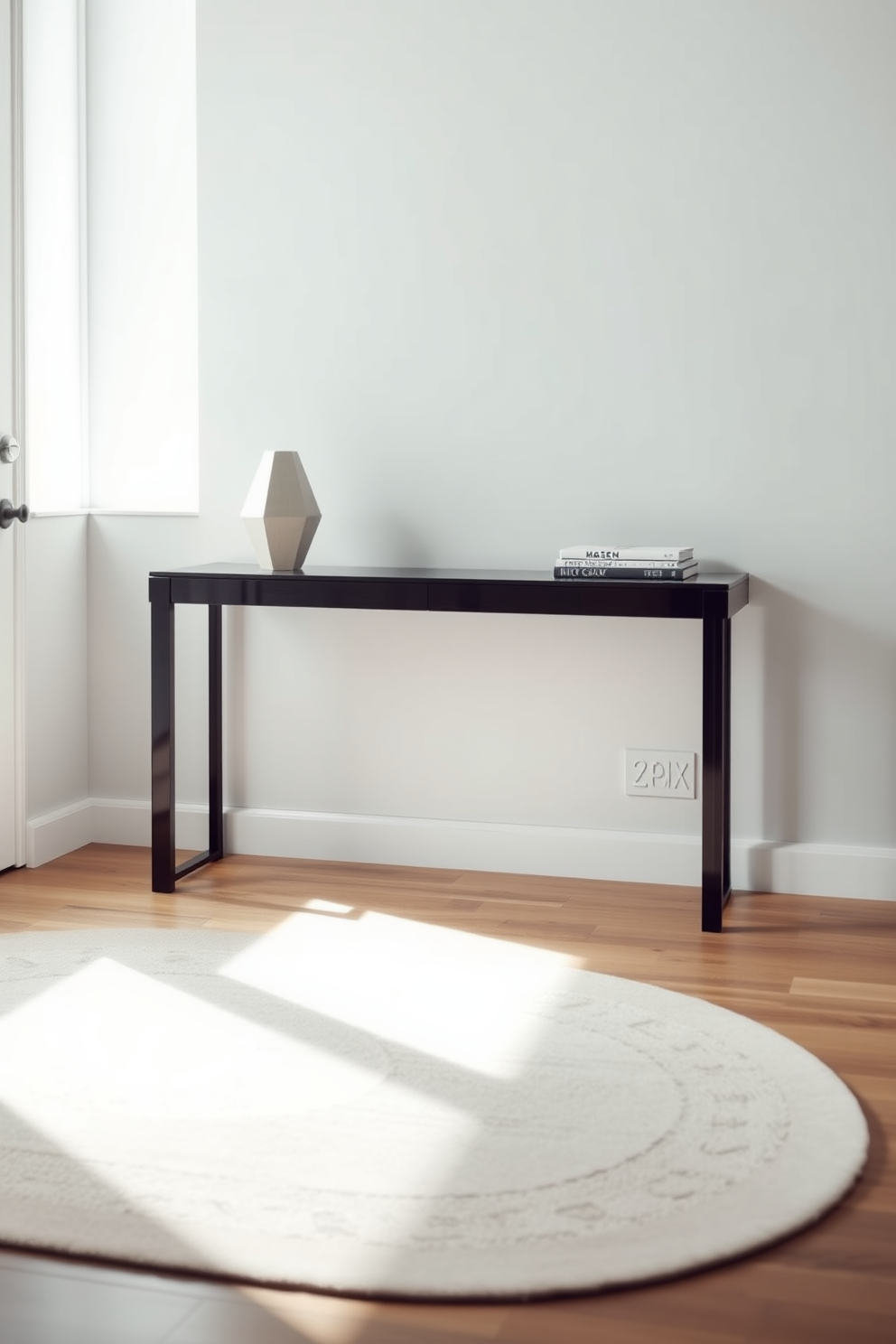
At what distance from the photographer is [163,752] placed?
131 inches

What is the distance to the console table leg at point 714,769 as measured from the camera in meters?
2.93

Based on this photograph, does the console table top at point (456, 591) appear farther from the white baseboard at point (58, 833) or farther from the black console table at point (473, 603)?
the white baseboard at point (58, 833)

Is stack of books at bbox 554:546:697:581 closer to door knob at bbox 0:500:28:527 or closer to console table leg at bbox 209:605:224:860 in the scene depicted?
console table leg at bbox 209:605:224:860

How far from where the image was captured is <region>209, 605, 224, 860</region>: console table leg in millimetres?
3592

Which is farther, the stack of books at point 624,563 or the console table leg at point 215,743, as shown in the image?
the console table leg at point 215,743

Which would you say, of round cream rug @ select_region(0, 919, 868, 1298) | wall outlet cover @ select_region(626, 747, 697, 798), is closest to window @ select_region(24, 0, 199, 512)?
wall outlet cover @ select_region(626, 747, 697, 798)

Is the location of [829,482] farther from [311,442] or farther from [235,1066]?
[235,1066]

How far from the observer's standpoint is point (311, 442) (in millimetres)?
3545

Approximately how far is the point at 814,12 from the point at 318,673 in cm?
190

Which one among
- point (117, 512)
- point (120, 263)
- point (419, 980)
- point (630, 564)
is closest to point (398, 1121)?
point (419, 980)

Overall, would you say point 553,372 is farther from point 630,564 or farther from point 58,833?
point 58,833

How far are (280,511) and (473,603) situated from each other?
1.72 feet

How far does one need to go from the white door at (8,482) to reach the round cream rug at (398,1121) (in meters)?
0.78

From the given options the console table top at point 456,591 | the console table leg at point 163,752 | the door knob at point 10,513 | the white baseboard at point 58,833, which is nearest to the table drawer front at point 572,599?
the console table top at point 456,591
